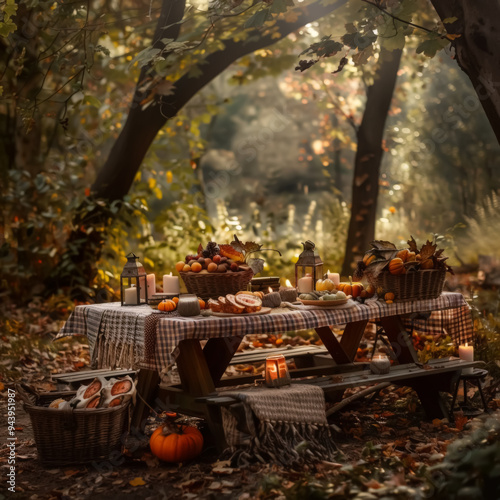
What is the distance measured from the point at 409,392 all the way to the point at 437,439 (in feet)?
3.79

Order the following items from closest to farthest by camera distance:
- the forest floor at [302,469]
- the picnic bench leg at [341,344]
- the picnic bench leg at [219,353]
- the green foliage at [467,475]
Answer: the green foliage at [467,475]
the forest floor at [302,469]
the picnic bench leg at [219,353]
the picnic bench leg at [341,344]

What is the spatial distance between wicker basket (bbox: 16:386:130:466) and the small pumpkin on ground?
32 cm

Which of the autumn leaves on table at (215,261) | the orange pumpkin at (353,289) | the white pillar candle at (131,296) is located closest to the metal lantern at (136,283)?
the white pillar candle at (131,296)

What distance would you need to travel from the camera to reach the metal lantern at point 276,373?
4.86 m

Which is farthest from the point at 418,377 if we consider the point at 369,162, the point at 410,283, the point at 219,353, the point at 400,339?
the point at 369,162

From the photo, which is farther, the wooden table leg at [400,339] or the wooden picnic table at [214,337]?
the wooden table leg at [400,339]

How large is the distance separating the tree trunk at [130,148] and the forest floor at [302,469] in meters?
3.59

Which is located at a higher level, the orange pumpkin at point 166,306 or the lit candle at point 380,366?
the orange pumpkin at point 166,306

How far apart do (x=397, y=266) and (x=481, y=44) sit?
64.0 inches

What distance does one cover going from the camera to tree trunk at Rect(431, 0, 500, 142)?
14.6ft

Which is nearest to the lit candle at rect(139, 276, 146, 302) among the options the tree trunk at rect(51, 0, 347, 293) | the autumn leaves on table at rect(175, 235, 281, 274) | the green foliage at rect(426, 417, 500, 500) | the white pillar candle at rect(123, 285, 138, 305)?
the white pillar candle at rect(123, 285, 138, 305)

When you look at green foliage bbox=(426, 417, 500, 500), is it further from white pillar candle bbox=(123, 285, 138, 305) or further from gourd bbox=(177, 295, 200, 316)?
white pillar candle bbox=(123, 285, 138, 305)

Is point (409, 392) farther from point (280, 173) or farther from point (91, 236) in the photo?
point (280, 173)

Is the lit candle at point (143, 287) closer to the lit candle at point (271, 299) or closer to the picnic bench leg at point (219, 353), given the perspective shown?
the picnic bench leg at point (219, 353)
